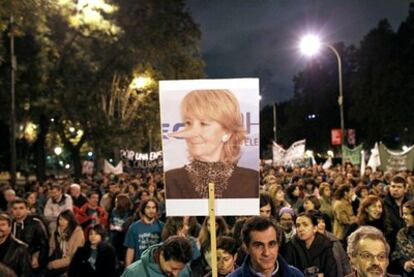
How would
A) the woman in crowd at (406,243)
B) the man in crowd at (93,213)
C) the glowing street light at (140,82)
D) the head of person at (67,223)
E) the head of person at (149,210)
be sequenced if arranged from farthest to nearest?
the glowing street light at (140,82) < the man in crowd at (93,213) < the head of person at (149,210) < the head of person at (67,223) < the woman in crowd at (406,243)

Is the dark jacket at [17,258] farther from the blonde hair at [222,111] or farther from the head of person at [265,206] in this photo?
the blonde hair at [222,111]

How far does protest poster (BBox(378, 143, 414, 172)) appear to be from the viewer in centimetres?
1931

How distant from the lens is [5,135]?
150 ft

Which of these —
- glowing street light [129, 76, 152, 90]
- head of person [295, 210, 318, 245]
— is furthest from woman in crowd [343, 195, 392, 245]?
glowing street light [129, 76, 152, 90]

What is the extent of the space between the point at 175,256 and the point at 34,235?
3997 millimetres

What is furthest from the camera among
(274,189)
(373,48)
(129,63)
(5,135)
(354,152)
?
(373,48)

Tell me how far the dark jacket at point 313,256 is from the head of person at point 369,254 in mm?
1899

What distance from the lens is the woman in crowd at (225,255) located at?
5.63 meters

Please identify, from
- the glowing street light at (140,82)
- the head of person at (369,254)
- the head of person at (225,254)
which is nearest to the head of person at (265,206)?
the head of person at (225,254)

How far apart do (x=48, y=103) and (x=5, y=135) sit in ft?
69.9

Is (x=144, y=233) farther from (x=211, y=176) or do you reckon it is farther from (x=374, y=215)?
(x=211, y=176)

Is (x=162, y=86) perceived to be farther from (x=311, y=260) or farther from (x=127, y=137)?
(x=127, y=137)

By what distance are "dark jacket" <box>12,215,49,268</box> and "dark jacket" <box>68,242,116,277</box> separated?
660mm

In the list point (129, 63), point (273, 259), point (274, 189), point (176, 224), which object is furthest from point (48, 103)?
point (273, 259)
